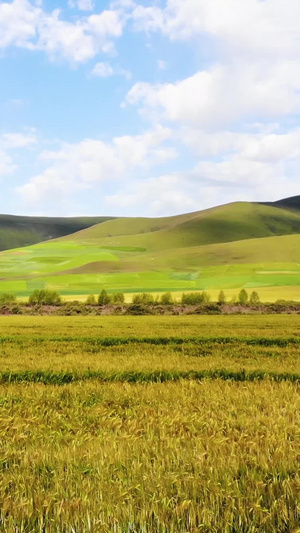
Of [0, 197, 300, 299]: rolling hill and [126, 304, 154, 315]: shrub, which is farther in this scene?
[0, 197, 300, 299]: rolling hill

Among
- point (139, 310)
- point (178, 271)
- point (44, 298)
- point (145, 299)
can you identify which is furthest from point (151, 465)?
Result: point (178, 271)

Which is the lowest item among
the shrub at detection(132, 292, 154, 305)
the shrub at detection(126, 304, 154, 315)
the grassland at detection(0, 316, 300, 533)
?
the shrub at detection(126, 304, 154, 315)

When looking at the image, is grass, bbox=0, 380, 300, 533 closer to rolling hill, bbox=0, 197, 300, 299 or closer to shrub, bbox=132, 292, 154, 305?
shrub, bbox=132, 292, 154, 305

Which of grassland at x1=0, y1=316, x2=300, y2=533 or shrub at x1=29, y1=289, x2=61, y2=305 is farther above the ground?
grassland at x1=0, y1=316, x2=300, y2=533

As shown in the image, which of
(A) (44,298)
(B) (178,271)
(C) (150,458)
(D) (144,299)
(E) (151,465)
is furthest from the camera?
(B) (178,271)

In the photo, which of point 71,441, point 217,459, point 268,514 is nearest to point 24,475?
point 71,441

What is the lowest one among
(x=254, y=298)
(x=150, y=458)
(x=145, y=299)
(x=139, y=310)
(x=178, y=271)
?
(x=139, y=310)

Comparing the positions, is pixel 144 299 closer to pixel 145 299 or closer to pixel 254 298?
pixel 145 299

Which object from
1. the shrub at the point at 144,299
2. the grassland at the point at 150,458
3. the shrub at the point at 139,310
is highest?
the grassland at the point at 150,458

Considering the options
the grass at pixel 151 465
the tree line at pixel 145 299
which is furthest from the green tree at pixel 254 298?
the grass at pixel 151 465

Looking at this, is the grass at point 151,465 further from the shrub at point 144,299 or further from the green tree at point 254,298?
the green tree at point 254,298

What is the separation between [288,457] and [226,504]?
1.55 m

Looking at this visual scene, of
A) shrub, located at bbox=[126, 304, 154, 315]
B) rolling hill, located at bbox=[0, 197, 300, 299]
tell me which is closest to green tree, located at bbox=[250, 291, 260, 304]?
rolling hill, located at bbox=[0, 197, 300, 299]

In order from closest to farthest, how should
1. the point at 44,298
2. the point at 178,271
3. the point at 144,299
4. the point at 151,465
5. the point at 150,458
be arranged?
the point at 151,465 → the point at 150,458 → the point at 144,299 → the point at 44,298 → the point at 178,271
